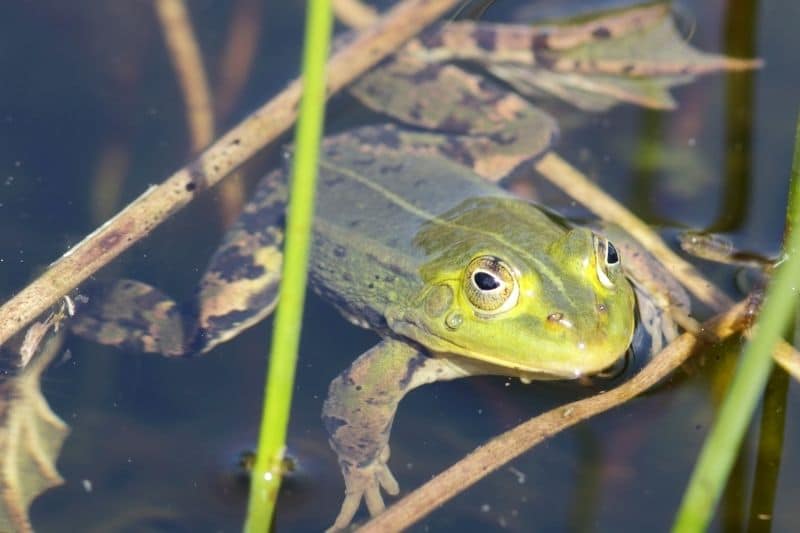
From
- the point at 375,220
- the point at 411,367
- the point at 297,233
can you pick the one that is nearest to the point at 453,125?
the point at 375,220

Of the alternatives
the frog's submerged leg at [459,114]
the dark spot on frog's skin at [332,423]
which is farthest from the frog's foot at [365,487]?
the frog's submerged leg at [459,114]

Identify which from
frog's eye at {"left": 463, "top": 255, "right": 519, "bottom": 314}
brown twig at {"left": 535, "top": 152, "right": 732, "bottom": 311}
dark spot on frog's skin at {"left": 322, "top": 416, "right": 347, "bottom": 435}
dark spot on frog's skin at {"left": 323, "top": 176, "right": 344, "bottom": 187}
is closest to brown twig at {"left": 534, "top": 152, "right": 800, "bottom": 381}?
brown twig at {"left": 535, "top": 152, "right": 732, "bottom": 311}

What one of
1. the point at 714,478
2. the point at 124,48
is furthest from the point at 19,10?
the point at 714,478

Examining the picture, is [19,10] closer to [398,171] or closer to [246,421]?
[398,171]

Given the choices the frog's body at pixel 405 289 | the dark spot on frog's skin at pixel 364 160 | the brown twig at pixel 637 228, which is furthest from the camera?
the dark spot on frog's skin at pixel 364 160

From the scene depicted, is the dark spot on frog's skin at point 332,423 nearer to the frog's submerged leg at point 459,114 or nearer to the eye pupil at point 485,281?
the eye pupil at point 485,281

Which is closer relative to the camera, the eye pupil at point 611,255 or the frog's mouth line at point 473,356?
the eye pupil at point 611,255

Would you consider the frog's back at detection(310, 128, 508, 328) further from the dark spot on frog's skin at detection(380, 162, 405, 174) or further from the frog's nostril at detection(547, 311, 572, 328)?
the frog's nostril at detection(547, 311, 572, 328)
